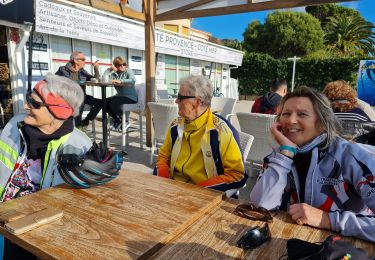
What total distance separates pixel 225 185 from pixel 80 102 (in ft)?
3.89

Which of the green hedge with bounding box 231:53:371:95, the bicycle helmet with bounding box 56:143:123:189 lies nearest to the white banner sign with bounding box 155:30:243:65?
the green hedge with bounding box 231:53:371:95

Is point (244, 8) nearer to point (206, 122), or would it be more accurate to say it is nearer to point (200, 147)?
point (206, 122)

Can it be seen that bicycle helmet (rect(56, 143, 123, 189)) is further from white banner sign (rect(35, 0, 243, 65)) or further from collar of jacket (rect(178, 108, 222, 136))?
white banner sign (rect(35, 0, 243, 65))

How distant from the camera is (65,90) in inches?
79.6

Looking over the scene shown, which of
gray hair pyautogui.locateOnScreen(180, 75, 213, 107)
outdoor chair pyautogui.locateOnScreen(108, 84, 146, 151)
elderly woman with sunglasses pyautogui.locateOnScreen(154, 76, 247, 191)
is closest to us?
elderly woman with sunglasses pyautogui.locateOnScreen(154, 76, 247, 191)

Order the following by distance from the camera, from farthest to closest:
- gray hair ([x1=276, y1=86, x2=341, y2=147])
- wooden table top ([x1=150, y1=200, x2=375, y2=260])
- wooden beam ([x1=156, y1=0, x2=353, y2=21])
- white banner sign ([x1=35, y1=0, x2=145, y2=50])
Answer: white banner sign ([x1=35, y1=0, x2=145, y2=50]) < wooden beam ([x1=156, y1=0, x2=353, y2=21]) < gray hair ([x1=276, y1=86, x2=341, y2=147]) < wooden table top ([x1=150, y1=200, x2=375, y2=260])

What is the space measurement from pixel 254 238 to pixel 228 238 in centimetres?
10

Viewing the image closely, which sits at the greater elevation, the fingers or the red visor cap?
the red visor cap

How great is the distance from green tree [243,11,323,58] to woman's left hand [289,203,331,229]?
32.6 metres

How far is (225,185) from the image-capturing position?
218cm

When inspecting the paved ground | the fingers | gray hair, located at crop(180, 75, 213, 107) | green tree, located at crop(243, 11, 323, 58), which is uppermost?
green tree, located at crop(243, 11, 323, 58)

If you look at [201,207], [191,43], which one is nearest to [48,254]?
[201,207]

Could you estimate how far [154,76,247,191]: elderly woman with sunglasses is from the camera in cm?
224

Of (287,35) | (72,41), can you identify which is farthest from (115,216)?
(287,35)
